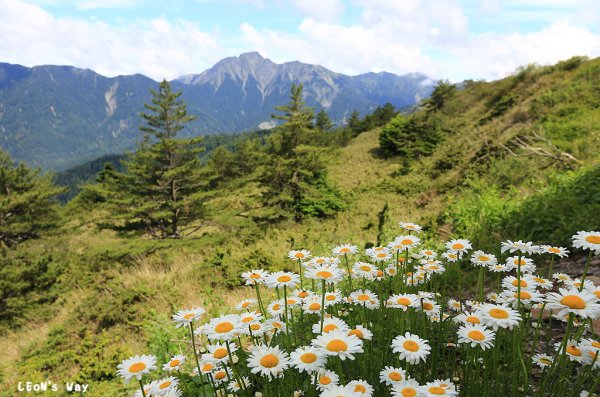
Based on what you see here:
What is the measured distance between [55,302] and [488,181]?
14.1 metres

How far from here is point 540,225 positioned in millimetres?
5316

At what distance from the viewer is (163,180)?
15555mm

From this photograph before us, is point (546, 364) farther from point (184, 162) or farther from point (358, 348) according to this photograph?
point (184, 162)

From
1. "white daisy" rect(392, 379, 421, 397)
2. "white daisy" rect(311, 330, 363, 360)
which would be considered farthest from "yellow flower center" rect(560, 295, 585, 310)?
"white daisy" rect(311, 330, 363, 360)

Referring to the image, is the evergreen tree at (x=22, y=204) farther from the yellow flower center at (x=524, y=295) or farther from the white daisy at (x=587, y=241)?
the white daisy at (x=587, y=241)

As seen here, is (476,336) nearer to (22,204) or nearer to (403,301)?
(403,301)

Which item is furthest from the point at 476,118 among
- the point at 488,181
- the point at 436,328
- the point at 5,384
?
the point at 5,384

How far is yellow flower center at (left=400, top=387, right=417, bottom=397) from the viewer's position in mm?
1404

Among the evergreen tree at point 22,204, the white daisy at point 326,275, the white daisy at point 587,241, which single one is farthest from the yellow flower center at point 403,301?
the evergreen tree at point 22,204

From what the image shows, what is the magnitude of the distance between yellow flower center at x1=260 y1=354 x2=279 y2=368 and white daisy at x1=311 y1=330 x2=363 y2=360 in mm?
285

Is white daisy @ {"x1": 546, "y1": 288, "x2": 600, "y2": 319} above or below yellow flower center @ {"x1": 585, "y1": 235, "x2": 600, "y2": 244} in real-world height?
below

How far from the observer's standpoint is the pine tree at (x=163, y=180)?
15.0m

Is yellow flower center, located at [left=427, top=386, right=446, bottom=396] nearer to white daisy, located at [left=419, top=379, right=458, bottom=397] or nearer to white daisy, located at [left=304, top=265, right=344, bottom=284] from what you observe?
white daisy, located at [left=419, top=379, right=458, bottom=397]

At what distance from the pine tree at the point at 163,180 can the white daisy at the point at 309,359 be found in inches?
568
